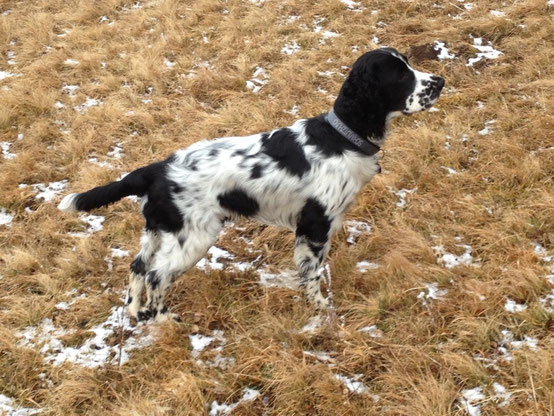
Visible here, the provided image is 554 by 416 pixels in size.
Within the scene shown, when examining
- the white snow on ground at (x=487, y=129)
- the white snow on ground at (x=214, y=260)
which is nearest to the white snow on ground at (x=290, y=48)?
the white snow on ground at (x=487, y=129)

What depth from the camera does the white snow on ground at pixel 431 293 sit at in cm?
327

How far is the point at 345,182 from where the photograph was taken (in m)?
3.24

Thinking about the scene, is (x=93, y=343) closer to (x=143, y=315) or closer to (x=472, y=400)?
(x=143, y=315)

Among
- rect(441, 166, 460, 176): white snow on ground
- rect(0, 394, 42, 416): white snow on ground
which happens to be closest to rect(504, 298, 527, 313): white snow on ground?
rect(441, 166, 460, 176): white snow on ground

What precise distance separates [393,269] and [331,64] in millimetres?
4135

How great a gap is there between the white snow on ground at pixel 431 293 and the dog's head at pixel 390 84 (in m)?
1.25

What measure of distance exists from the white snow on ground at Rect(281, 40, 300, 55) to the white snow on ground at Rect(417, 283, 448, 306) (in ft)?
16.4

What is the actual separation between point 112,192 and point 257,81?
412 centimetres

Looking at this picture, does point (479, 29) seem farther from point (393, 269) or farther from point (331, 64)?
point (393, 269)

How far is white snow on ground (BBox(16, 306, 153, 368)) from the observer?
3318 millimetres

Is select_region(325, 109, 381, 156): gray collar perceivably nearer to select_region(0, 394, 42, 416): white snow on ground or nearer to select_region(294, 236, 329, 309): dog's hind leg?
select_region(294, 236, 329, 309): dog's hind leg

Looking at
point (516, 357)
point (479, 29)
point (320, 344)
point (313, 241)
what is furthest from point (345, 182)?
point (479, 29)

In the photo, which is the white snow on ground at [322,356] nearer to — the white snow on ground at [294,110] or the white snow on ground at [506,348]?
the white snow on ground at [506,348]

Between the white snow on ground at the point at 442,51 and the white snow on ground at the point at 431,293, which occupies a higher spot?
the white snow on ground at the point at 442,51
